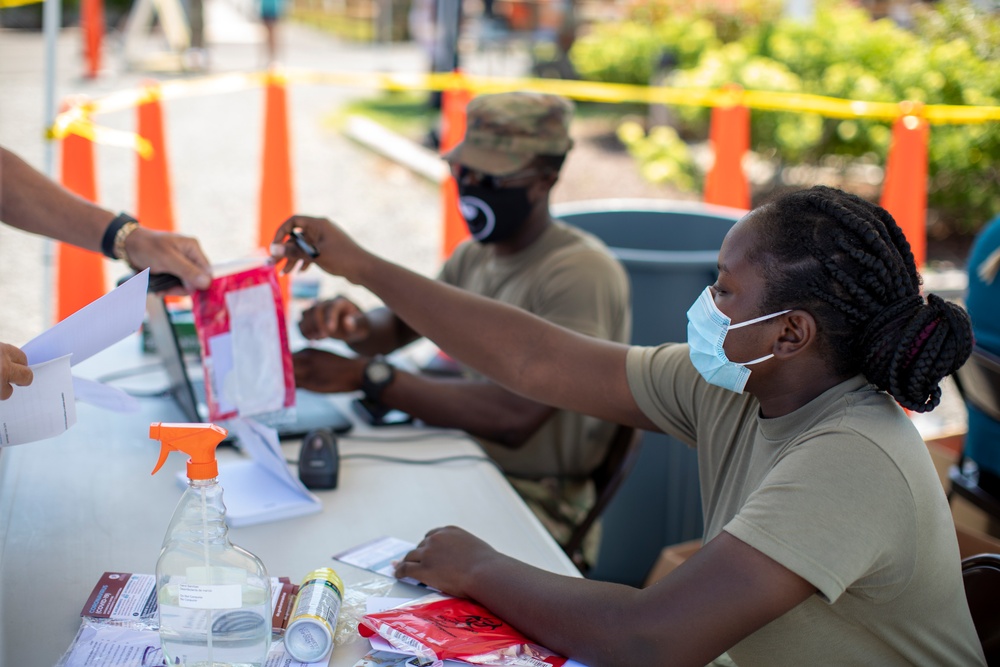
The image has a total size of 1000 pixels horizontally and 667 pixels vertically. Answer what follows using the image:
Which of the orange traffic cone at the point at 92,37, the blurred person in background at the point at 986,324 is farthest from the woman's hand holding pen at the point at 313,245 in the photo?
the orange traffic cone at the point at 92,37

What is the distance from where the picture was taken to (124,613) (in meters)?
1.41

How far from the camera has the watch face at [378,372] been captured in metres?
2.26

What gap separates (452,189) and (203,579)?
3.72 meters

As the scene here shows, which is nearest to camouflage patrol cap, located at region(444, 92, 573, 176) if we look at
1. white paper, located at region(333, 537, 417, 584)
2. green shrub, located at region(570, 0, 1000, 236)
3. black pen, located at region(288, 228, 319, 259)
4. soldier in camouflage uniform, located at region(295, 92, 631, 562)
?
soldier in camouflage uniform, located at region(295, 92, 631, 562)

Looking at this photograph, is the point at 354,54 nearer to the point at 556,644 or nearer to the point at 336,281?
the point at 336,281

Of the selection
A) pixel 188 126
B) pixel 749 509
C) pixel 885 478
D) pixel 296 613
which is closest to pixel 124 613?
pixel 296 613

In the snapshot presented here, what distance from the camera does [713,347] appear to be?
154 cm

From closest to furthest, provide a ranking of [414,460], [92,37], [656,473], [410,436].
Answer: [414,460]
[410,436]
[656,473]
[92,37]

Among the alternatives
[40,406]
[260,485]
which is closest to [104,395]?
[40,406]

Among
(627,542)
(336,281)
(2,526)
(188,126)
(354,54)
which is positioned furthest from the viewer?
(354,54)

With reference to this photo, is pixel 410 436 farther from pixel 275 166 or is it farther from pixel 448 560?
pixel 275 166

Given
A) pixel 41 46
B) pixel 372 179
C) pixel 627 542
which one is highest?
pixel 41 46

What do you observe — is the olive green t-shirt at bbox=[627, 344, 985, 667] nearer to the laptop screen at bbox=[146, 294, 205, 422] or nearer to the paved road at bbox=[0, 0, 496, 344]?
the laptop screen at bbox=[146, 294, 205, 422]

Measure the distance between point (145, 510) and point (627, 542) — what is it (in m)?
1.81
